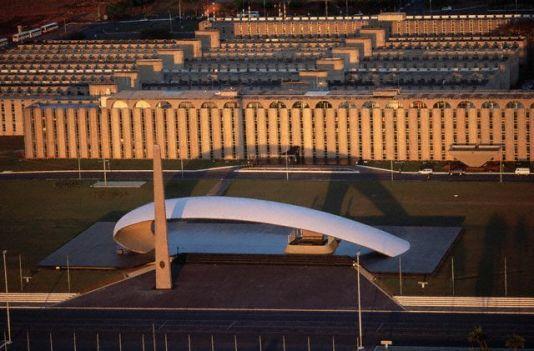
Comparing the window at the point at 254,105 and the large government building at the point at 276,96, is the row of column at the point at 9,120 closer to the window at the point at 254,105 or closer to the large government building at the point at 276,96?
the large government building at the point at 276,96

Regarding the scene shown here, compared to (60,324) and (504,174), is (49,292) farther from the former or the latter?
(504,174)

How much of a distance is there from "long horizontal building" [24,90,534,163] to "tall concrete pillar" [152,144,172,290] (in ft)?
108

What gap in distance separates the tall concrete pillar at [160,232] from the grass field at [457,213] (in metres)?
10.2

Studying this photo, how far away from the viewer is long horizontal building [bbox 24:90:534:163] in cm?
11369

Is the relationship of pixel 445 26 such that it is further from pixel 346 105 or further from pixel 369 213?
pixel 369 213

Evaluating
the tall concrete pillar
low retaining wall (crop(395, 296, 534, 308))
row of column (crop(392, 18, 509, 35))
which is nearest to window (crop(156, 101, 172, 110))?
the tall concrete pillar

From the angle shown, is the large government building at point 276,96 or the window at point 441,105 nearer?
the window at point 441,105

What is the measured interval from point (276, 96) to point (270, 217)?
33478 millimetres

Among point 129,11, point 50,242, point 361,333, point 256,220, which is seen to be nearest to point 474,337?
point 361,333

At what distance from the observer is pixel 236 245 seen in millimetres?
90812

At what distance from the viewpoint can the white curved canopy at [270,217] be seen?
8606cm

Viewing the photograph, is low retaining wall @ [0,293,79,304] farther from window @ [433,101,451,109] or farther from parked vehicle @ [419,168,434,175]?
window @ [433,101,451,109]

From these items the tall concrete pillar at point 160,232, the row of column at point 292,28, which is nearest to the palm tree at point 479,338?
the tall concrete pillar at point 160,232

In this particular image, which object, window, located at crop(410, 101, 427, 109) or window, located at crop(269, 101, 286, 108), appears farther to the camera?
window, located at crop(269, 101, 286, 108)
